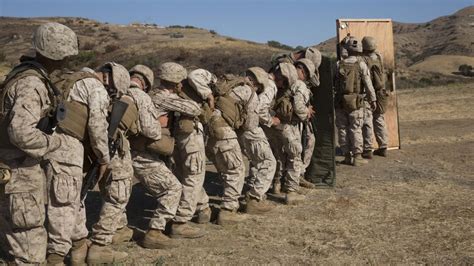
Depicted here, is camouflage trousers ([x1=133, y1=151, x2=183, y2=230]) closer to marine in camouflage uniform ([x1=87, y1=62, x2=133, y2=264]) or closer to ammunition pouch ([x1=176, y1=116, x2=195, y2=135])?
marine in camouflage uniform ([x1=87, y1=62, x2=133, y2=264])

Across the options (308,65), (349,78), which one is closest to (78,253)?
(308,65)

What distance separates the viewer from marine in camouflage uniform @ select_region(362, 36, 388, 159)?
1002 centimetres

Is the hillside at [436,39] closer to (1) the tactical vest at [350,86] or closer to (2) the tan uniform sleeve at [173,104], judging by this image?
(1) the tactical vest at [350,86]

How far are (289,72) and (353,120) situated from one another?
2753mm

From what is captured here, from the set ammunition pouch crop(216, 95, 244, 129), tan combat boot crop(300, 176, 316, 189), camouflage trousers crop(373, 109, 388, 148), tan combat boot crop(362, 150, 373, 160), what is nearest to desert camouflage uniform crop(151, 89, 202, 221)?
ammunition pouch crop(216, 95, 244, 129)

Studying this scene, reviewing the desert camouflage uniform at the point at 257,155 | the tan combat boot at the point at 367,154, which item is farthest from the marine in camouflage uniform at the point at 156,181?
the tan combat boot at the point at 367,154

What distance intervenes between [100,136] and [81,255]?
123 cm

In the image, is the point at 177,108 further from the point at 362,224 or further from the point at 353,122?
the point at 353,122

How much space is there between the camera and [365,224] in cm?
665

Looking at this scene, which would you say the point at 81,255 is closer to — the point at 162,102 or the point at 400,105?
the point at 162,102

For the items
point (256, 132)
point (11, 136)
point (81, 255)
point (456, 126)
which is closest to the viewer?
point (11, 136)

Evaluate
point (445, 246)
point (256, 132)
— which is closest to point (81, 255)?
point (256, 132)

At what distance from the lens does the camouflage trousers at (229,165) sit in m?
6.58

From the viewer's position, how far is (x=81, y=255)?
5082 millimetres
